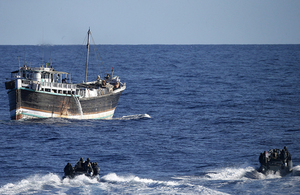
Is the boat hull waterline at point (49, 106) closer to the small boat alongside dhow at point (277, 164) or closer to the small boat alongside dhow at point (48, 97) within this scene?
the small boat alongside dhow at point (48, 97)

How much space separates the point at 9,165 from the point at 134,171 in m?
12.0

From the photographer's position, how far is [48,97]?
189 feet

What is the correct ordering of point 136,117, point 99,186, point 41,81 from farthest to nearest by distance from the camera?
point 136,117, point 41,81, point 99,186

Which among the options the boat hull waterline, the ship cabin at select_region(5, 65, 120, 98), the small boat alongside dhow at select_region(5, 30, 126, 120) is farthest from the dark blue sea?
the ship cabin at select_region(5, 65, 120, 98)

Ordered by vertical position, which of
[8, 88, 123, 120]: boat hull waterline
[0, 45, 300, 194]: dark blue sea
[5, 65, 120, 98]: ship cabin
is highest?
[5, 65, 120, 98]: ship cabin

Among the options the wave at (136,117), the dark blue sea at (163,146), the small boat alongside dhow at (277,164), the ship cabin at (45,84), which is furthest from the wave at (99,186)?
the wave at (136,117)

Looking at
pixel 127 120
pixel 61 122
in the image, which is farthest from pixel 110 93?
pixel 61 122

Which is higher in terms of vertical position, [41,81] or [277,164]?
[41,81]

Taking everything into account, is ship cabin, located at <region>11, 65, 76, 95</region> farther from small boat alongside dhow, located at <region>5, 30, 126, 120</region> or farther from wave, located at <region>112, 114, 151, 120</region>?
wave, located at <region>112, 114, 151, 120</region>

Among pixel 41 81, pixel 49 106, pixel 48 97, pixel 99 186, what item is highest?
pixel 41 81

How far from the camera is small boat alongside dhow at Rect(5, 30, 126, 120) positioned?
5675cm

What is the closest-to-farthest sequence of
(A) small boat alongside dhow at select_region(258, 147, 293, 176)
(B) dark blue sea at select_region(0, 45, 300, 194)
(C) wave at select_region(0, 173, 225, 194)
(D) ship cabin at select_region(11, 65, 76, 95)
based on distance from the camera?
1. (C) wave at select_region(0, 173, 225, 194)
2. (B) dark blue sea at select_region(0, 45, 300, 194)
3. (A) small boat alongside dhow at select_region(258, 147, 293, 176)
4. (D) ship cabin at select_region(11, 65, 76, 95)

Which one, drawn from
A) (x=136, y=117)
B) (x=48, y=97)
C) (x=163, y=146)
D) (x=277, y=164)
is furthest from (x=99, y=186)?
(x=136, y=117)

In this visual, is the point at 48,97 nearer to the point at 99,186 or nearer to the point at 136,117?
the point at 136,117
